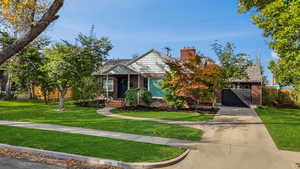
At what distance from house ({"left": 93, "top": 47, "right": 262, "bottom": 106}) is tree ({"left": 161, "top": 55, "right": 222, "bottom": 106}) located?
3.09 metres

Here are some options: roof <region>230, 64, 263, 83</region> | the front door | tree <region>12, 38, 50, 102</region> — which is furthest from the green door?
tree <region>12, 38, 50, 102</region>

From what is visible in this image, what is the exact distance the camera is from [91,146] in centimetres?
534

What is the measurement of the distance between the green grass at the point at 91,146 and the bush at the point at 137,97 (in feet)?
27.7

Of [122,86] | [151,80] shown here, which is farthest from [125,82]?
[151,80]

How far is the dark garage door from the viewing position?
19219 mm

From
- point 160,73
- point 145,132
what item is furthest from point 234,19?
point 145,132

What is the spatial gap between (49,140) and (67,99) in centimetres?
1795

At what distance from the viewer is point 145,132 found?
23.6 feet

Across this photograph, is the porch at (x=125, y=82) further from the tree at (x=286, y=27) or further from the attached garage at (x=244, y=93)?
the tree at (x=286, y=27)

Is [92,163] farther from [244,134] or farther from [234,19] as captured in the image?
[234,19]

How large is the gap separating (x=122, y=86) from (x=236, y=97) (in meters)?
12.8

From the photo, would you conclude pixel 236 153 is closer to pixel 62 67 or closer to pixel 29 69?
pixel 62 67

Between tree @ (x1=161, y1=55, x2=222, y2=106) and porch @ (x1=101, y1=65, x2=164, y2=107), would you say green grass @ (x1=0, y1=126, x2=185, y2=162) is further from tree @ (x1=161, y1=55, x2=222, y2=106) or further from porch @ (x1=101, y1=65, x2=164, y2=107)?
porch @ (x1=101, y1=65, x2=164, y2=107)

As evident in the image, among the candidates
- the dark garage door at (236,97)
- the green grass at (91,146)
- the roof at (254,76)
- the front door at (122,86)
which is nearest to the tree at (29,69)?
the front door at (122,86)
